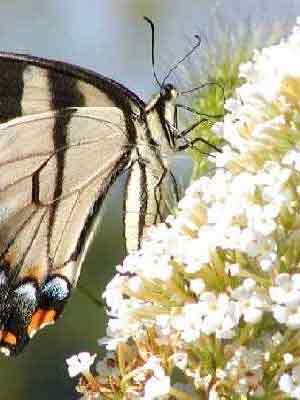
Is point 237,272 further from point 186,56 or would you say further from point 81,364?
point 186,56

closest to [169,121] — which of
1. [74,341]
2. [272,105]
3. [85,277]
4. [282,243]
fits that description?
[272,105]

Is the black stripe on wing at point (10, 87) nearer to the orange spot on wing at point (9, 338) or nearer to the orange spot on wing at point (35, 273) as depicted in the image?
the orange spot on wing at point (35, 273)

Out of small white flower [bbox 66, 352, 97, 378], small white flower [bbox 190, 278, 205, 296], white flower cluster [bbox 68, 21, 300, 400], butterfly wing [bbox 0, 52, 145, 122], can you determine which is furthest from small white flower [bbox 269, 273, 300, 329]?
butterfly wing [bbox 0, 52, 145, 122]

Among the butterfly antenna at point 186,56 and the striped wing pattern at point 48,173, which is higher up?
the butterfly antenna at point 186,56

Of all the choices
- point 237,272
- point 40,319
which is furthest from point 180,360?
point 40,319

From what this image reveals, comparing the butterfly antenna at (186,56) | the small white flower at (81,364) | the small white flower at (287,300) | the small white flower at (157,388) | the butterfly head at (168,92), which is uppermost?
the butterfly antenna at (186,56)

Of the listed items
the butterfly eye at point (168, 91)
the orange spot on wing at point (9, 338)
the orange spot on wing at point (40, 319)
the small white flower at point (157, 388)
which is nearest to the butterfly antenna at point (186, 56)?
the butterfly eye at point (168, 91)

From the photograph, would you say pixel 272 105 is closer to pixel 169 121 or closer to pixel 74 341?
pixel 169 121
